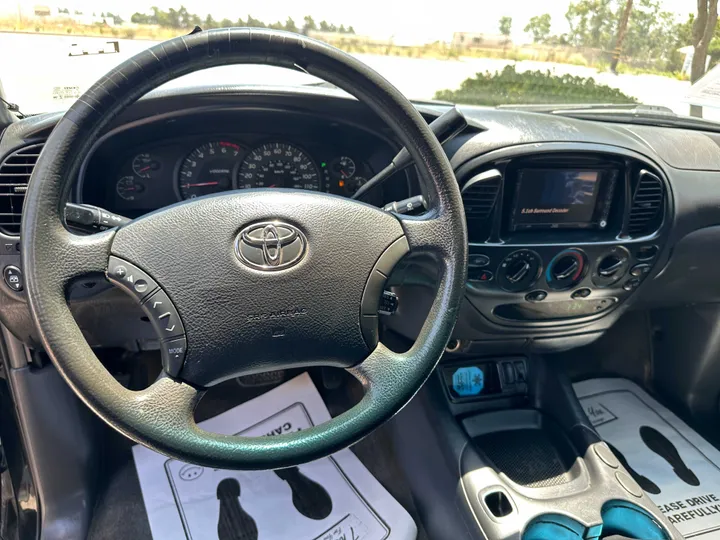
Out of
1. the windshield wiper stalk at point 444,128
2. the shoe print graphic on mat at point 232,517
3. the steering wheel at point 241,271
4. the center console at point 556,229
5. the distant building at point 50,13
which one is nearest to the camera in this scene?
the steering wheel at point 241,271

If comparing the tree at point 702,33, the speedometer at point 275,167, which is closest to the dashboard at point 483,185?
the speedometer at point 275,167

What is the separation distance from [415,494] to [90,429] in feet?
3.16

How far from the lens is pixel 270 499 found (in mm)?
1729

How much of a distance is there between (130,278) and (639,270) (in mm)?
1297

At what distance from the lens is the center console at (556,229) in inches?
54.9

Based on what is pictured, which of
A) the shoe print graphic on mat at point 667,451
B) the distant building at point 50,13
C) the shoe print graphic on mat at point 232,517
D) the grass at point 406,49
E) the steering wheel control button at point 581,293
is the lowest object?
the shoe print graphic on mat at point 232,517

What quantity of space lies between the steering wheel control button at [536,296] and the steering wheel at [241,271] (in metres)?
0.56

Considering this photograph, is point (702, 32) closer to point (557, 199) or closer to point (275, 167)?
point (557, 199)

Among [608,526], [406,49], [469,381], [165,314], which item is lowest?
[608,526]

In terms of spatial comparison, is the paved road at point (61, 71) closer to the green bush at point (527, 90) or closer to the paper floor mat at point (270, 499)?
the green bush at point (527, 90)

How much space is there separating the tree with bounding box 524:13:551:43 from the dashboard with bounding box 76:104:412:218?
719 mm

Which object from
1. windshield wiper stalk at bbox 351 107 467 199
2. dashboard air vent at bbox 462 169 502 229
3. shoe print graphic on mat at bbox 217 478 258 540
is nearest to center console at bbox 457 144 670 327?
dashboard air vent at bbox 462 169 502 229

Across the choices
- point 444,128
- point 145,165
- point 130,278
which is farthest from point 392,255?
point 145,165

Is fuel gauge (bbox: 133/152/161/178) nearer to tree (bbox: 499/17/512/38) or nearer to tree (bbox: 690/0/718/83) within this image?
tree (bbox: 499/17/512/38)
